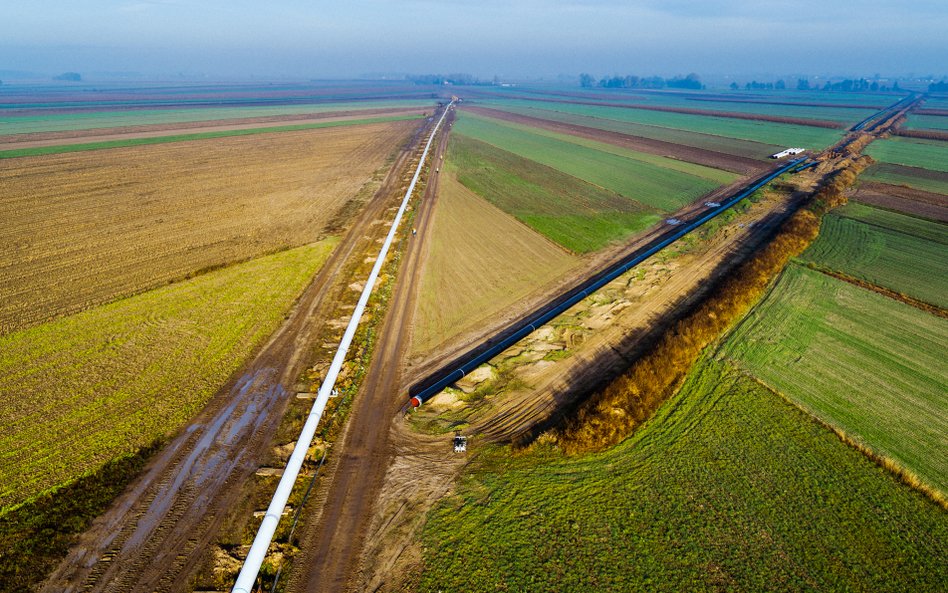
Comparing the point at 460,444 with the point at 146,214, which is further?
the point at 146,214

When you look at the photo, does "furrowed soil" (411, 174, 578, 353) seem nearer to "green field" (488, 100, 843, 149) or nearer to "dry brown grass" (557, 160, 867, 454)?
"dry brown grass" (557, 160, 867, 454)

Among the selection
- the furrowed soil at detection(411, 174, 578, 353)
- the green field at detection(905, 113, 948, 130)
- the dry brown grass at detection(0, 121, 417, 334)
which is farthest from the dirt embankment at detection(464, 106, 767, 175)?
the green field at detection(905, 113, 948, 130)

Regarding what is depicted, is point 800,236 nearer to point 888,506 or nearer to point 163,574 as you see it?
point 888,506

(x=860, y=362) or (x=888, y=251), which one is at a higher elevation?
(x=888, y=251)

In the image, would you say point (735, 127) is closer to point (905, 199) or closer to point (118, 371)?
point (905, 199)

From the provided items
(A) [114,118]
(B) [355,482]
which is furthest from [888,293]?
(A) [114,118]

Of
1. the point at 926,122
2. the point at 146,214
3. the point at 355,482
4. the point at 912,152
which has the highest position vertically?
the point at 926,122

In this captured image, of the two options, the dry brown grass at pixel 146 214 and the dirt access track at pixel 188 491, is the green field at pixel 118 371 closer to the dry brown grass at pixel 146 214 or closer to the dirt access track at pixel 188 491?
the dirt access track at pixel 188 491

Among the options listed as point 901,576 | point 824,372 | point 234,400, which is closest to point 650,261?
point 824,372
